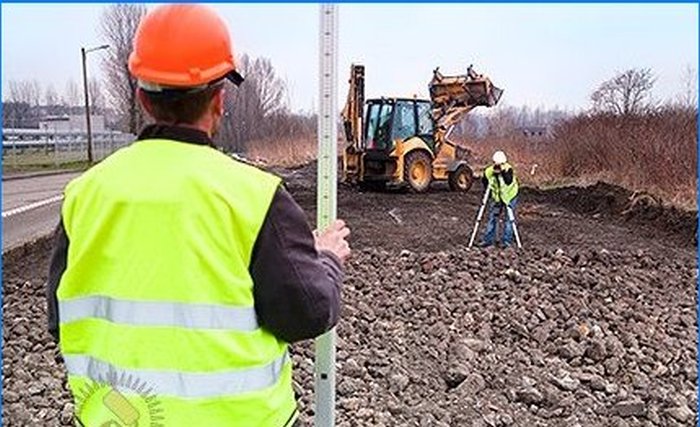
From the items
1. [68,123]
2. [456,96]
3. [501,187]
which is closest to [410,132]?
[456,96]

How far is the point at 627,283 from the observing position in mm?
7602

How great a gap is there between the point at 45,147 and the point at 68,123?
4.25m

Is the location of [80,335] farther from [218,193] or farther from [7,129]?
[7,129]

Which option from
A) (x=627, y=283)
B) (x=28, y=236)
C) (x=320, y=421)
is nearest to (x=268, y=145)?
(x=28, y=236)

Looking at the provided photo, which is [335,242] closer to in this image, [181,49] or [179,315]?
[179,315]

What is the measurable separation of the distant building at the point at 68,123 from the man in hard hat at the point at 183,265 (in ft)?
98.4

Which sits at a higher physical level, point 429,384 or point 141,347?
point 141,347

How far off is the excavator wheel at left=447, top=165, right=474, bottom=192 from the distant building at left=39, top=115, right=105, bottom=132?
18528mm

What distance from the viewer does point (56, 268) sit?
5.23 feet

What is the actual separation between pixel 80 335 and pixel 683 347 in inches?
211

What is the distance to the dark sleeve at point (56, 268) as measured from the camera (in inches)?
61.8

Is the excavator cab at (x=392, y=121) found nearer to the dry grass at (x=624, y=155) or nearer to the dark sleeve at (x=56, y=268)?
the dry grass at (x=624, y=155)

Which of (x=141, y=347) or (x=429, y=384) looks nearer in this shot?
(x=141, y=347)

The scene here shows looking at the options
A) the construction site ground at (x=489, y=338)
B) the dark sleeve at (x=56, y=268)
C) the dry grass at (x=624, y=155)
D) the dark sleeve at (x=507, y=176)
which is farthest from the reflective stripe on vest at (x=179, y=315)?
the dry grass at (x=624, y=155)
